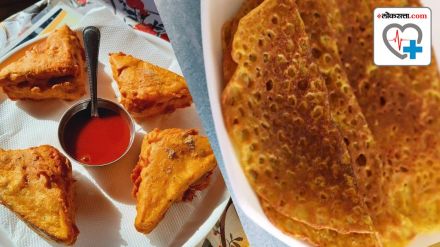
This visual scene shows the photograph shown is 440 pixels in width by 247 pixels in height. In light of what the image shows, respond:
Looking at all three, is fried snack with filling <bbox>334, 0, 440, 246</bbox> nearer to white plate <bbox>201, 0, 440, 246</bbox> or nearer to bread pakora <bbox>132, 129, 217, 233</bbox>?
white plate <bbox>201, 0, 440, 246</bbox>

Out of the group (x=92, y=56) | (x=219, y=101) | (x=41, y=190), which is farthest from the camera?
(x=92, y=56)

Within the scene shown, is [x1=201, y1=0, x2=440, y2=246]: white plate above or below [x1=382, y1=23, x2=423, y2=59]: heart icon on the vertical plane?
below

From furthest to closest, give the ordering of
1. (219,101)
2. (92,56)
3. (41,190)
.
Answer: (92,56), (41,190), (219,101)

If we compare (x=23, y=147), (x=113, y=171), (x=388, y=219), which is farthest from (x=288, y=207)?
(x=23, y=147)

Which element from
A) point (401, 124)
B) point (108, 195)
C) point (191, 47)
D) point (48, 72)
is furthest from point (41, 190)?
point (401, 124)

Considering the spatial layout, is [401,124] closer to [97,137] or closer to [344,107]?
[344,107]

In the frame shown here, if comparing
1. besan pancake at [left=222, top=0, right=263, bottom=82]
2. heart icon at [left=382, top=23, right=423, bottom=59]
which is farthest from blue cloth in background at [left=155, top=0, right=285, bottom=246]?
heart icon at [left=382, top=23, right=423, bottom=59]

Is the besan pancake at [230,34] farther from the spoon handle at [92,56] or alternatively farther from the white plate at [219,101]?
the spoon handle at [92,56]

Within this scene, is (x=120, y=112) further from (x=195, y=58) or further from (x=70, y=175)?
(x=195, y=58)
